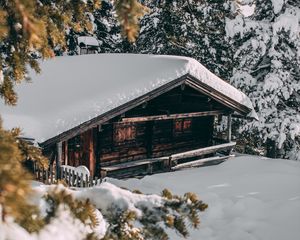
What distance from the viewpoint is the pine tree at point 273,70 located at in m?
18.8

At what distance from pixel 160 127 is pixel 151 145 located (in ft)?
3.50

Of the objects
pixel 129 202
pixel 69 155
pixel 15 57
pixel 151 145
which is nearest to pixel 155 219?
pixel 129 202

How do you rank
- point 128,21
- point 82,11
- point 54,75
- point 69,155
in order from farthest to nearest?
point 54,75, point 69,155, point 82,11, point 128,21

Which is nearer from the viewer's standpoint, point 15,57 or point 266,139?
point 15,57

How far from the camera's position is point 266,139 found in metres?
19.9

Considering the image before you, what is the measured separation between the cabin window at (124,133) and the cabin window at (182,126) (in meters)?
2.42

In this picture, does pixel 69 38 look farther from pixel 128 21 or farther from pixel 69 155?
pixel 128 21

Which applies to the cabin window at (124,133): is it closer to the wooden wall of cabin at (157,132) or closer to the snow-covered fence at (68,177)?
the wooden wall of cabin at (157,132)

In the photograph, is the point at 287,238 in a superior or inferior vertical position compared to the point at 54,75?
inferior

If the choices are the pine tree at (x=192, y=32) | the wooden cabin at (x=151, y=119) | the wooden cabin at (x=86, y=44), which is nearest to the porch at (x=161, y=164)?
the wooden cabin at (x=151, y=119)

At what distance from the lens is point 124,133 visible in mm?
15125

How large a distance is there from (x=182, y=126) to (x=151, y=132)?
2.14 meters

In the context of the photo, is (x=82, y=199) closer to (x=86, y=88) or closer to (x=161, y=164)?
(x=86, y=88)

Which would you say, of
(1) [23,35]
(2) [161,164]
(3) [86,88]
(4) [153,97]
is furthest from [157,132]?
(1) [23,35]
